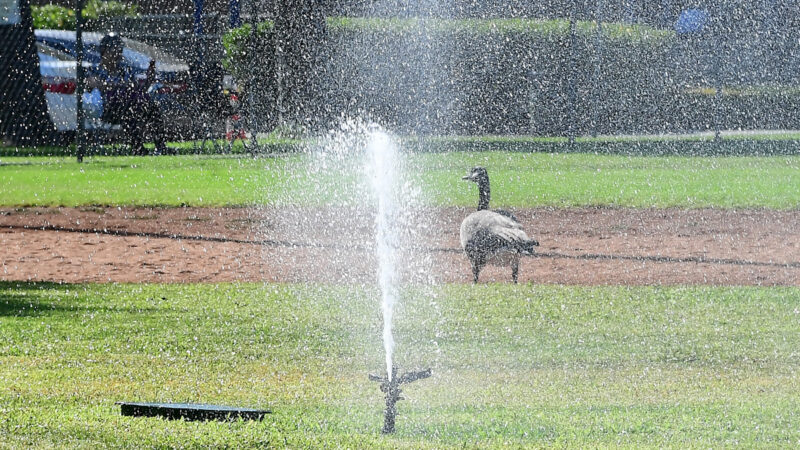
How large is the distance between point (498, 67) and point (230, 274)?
1675 cm

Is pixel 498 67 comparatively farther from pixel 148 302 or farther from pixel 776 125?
pixel 148 302

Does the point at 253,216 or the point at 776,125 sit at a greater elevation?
the point at 253,216

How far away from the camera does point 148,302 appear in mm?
9234

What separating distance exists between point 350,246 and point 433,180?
5.31m

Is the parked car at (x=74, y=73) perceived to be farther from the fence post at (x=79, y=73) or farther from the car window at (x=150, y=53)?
the fence post at (x=79, y=73)

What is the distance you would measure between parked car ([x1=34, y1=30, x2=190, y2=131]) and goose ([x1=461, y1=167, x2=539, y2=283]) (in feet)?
47.3

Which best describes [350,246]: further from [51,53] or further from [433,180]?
[51,53]

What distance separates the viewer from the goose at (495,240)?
9344 millimetres

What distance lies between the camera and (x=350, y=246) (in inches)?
474

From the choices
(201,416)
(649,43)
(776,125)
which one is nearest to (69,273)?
(201,416)

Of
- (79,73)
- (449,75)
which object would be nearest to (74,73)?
(79,73)

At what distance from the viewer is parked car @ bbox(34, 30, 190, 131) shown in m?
23.1

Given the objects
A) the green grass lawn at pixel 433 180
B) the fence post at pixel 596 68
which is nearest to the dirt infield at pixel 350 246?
the green grass lawn at pixel 433 180

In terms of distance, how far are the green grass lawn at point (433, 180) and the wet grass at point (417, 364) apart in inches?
211
